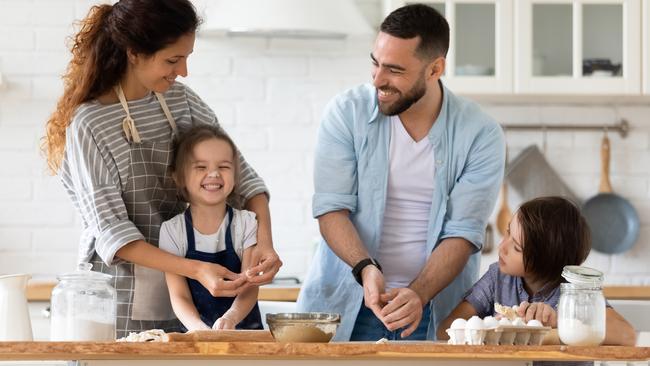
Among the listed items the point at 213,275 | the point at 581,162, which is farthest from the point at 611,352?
the point at 581,162

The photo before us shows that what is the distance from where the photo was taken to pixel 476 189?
9.71ft

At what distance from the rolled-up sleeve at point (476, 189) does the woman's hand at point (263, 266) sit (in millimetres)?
523

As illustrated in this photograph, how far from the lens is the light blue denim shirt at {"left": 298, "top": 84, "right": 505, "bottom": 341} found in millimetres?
2930

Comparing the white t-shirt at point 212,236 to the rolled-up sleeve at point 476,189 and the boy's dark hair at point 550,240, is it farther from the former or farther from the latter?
the boy's dark hair at point 550,240

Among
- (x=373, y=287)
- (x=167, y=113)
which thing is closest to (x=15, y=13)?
(x=167, y=113)

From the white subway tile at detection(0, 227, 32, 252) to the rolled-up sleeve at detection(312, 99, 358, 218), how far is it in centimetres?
201

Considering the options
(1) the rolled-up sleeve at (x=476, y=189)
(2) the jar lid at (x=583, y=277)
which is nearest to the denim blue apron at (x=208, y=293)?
(1) the rolled-up sleeve at (x=476, y=189)

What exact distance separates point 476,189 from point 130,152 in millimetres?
908

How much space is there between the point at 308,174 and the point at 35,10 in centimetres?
131

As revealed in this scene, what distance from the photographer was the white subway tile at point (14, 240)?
15.1ft

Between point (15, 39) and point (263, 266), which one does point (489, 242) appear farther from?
point (263, 266)

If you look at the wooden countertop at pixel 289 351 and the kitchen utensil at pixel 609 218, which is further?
the kitchen utensil at pixel 609 218

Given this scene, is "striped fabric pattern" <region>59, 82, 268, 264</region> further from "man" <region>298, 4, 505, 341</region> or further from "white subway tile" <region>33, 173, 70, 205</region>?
"white subway tile" <region>33, 173, 70, 205</region>

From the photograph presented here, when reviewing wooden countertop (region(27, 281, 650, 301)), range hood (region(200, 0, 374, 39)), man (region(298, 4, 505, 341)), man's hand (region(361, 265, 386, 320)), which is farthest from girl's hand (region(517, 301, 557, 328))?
range hood (region(200, 0, 374, 39))
